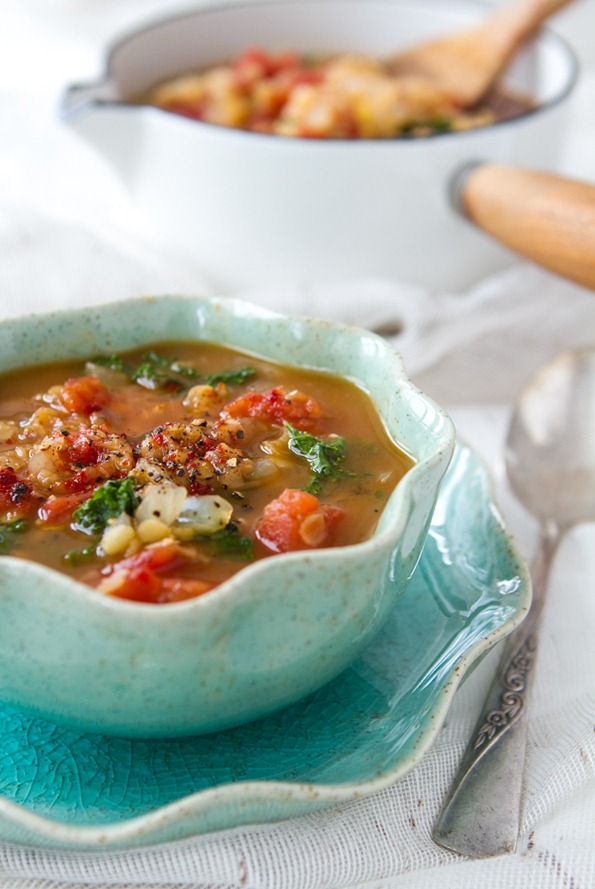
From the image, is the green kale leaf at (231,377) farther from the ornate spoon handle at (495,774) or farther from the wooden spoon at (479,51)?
the wooden spoon at (479,51)

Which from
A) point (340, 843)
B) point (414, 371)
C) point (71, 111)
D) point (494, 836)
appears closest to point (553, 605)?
point (494, 836)

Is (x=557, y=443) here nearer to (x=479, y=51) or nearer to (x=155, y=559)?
(x=155, y=559)

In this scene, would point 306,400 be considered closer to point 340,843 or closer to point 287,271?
point 340,843

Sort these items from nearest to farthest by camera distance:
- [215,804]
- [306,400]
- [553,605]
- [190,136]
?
[215,804]
[306,400]
[553,605]
[190,136]

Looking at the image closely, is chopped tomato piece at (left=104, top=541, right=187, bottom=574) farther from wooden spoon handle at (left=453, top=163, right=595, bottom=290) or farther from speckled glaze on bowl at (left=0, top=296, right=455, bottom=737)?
wooden spoon handle at (left=453, top=163, right=595, bottom=290)

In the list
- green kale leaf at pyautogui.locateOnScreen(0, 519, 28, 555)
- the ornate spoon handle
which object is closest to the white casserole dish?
the ornate spoon handle

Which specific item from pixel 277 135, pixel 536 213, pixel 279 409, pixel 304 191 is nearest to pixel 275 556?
pixel 279 409
